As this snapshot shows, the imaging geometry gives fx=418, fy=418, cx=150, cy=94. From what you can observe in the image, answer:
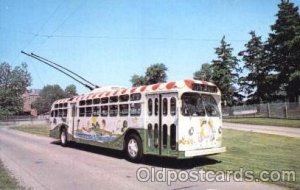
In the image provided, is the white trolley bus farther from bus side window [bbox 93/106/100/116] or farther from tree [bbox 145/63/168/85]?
tree [bbox 145/63/168/85]

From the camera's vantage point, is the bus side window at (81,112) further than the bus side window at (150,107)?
Yes

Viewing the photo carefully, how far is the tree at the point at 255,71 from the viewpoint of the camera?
62.4m

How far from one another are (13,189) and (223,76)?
190 feet

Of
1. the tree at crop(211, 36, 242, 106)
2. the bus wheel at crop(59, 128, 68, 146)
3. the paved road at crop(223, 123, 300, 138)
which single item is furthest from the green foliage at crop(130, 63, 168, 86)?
the bus wheel at crop(59, 128, 68, 146)

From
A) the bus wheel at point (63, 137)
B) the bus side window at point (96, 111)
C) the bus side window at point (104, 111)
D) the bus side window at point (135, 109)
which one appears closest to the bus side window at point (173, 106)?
the bus side window at point (135, 109)

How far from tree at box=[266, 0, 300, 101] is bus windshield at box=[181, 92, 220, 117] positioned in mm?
41379

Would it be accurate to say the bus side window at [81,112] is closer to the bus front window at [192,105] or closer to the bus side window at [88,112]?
the bus side window at [88,112]

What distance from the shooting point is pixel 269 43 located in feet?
196

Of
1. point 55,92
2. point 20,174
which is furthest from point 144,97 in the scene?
point 55,92

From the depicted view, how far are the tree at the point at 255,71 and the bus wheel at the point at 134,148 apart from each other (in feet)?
158

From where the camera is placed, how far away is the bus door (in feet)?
42.9

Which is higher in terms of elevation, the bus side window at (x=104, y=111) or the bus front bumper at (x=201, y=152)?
the bus side window at (x=104, y=111)

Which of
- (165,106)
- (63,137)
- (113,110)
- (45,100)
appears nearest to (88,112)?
(113,110)

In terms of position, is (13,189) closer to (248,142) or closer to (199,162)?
(199,162)
